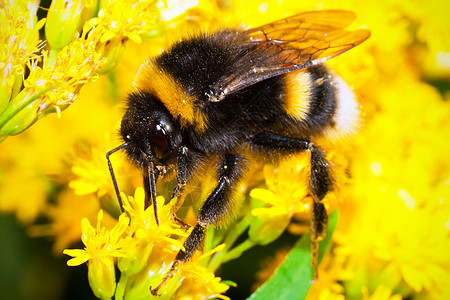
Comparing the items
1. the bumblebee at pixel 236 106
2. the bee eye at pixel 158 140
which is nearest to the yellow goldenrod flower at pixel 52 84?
the bumblebee at pixel 236 106

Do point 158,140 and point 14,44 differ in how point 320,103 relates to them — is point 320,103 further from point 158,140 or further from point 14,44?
point 14,44

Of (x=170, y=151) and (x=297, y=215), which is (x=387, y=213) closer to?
(x=297, y=215)

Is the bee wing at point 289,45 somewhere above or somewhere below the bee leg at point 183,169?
above

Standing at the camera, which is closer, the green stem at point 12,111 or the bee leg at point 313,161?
the green stem at point 12,111

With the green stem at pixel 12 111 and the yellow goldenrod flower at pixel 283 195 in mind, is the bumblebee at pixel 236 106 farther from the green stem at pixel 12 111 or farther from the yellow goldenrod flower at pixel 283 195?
the green stem at pixel 12 111

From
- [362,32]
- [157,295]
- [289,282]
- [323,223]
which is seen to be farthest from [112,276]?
[362,32]

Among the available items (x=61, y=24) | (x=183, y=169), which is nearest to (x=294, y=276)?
(x=183, y=169)
